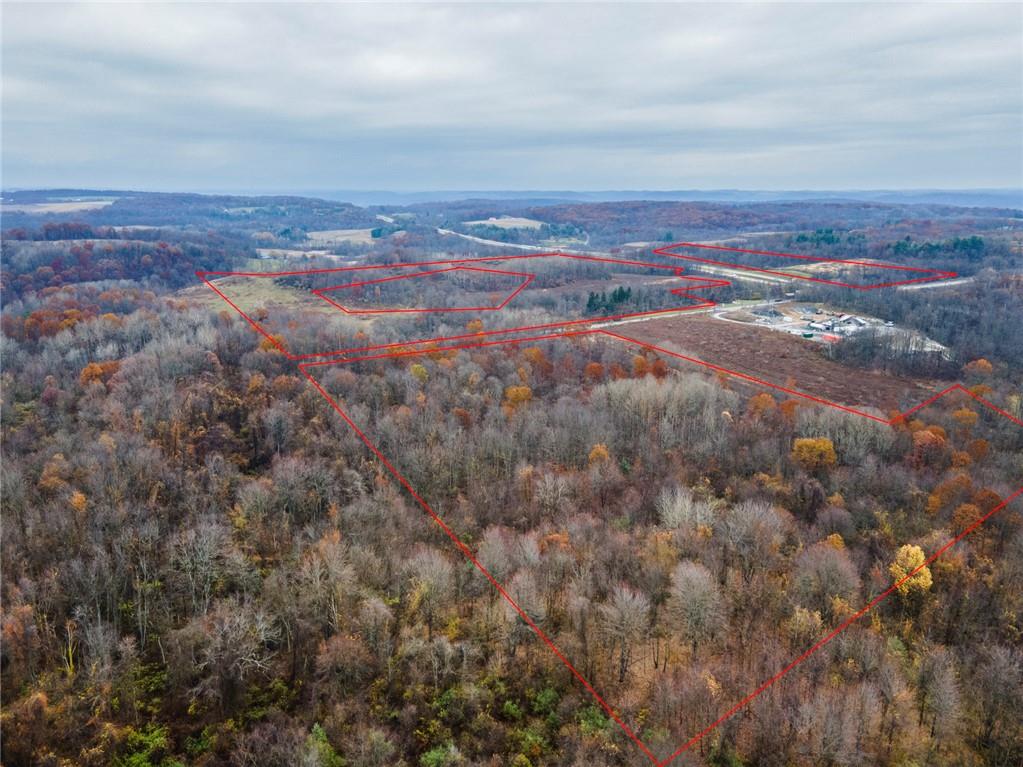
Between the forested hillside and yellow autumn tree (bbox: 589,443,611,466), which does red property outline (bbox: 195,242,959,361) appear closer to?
the forested hillside

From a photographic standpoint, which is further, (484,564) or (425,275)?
(425,275)

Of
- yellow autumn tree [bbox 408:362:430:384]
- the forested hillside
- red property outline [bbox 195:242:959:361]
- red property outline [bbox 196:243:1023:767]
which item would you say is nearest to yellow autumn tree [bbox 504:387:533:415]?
the forested hillside

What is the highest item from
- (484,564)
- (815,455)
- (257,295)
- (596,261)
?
(596,261)

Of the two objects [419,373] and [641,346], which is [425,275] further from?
[419,373]

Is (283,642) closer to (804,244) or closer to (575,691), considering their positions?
(575,691)

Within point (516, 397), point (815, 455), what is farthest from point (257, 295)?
point (815, 455)

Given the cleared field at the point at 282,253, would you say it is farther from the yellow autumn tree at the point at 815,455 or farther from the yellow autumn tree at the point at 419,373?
the yellow autumn tree at the point at 815,455

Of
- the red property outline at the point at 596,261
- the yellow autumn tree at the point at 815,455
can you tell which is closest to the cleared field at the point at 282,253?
the red property outline at the point at 596,261
